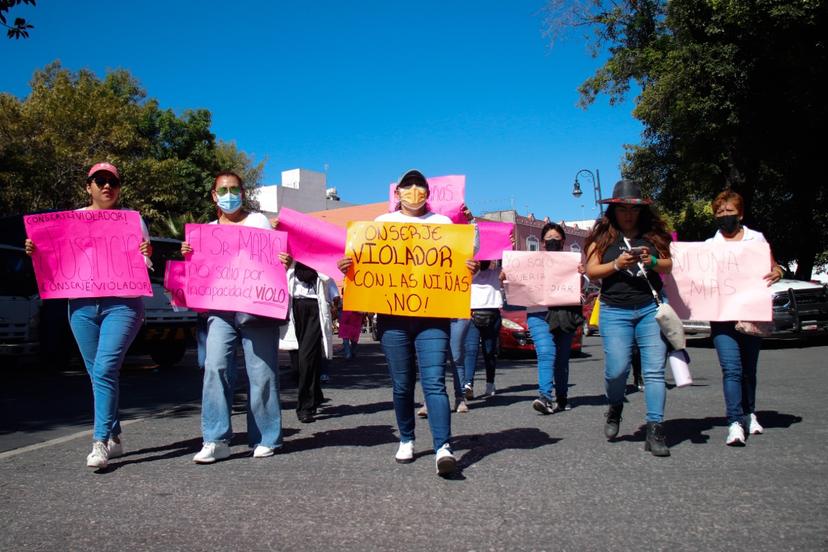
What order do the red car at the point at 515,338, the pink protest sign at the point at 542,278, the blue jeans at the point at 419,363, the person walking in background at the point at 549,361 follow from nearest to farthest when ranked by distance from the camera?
the blue jeans at the point at 419,363 < the person walking in background at the point at 549,361 < the pink protest sign at the point at 542,278 < the red car at the point at 515,338

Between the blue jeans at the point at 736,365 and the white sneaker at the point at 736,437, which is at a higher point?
the blue jeans at the point at 736,365

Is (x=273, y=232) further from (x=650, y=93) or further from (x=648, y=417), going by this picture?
(x=650, y=93)

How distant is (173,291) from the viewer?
499 cm

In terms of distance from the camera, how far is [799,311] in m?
14.9

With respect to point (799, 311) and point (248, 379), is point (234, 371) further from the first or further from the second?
point (799, 311)

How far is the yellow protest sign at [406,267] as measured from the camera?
4617mm

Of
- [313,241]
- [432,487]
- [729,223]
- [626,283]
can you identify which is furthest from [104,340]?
[729,223]

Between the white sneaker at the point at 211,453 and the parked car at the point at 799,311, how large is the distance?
40.1ft

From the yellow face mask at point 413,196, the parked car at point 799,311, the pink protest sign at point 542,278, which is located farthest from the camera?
the parked car at point 799,311

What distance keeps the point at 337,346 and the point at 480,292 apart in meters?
10.6

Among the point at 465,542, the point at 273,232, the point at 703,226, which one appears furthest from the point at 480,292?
the point at 703,226


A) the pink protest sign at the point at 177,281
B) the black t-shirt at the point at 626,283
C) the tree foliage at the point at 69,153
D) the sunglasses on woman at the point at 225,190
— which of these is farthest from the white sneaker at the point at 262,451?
the tree foliage at the point at 69,153

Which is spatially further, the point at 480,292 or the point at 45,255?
the point at 480,292

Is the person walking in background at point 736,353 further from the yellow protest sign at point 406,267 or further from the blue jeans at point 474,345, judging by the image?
the blue jeans at point 474,345
